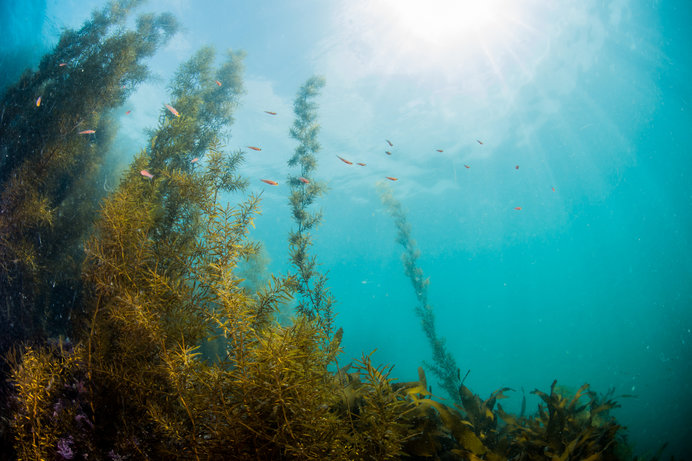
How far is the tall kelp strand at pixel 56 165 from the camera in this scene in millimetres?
4906

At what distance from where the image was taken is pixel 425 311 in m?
11.6

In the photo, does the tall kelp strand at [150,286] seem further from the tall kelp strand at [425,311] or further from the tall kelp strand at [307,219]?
the tall kelp strand at [425,311]

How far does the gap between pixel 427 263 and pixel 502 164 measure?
56.0 m

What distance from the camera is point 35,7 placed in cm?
1236

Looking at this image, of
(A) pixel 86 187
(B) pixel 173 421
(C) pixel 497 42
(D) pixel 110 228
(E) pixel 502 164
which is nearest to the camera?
(B) pixel 173 421

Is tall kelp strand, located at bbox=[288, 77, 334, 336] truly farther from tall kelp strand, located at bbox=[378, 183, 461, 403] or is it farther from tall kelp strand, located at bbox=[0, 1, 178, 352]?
tall kelp strand, located at bbox=[378, 183, 461, 403]

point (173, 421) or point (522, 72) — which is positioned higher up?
point (522, 72)

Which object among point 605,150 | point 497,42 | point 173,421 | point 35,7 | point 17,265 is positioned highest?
point 605,150

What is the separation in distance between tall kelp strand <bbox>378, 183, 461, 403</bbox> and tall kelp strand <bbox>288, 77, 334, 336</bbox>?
431 centimetres

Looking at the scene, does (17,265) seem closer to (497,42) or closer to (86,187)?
(86,187)

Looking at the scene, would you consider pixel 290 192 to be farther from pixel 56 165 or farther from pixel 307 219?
pixel 56 165

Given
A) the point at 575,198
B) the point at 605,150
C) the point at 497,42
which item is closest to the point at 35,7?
the point at 497,42

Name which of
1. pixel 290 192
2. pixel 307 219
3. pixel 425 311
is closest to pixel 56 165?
pixel 307 219

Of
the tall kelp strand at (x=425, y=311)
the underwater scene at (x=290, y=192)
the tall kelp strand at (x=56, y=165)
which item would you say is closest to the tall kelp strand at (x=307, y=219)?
the underwater scene at (x=290, y=192)
